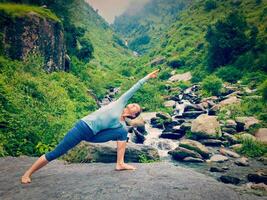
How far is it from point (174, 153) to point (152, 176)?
1284 centimetres

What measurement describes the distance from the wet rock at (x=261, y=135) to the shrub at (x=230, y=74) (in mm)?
24002

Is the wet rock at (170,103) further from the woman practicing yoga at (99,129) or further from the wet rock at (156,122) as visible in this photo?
the woman practicing yoga at (99,129)

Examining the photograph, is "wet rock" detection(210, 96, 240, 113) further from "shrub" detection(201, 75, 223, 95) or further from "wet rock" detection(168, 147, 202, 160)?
"wet rock" detection(168, 147, 202, 160)

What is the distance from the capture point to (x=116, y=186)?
664 centimetres

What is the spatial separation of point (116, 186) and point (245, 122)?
71.1 ft

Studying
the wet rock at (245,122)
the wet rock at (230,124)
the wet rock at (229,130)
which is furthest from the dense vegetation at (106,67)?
the wet rock at (229,130)

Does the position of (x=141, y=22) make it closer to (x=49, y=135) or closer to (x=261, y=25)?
(x=261, y=25)

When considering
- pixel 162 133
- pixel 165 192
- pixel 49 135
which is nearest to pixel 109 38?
pixel 162 133

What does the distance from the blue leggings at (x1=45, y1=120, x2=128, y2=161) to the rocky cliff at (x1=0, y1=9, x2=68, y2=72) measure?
22.3 m

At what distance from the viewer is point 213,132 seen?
79.3ft

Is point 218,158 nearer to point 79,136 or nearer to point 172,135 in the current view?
point 172,135

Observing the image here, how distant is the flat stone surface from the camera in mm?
6227

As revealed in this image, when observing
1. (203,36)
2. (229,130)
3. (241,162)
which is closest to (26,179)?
(241,162)

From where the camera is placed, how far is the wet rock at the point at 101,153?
11.2 meters
